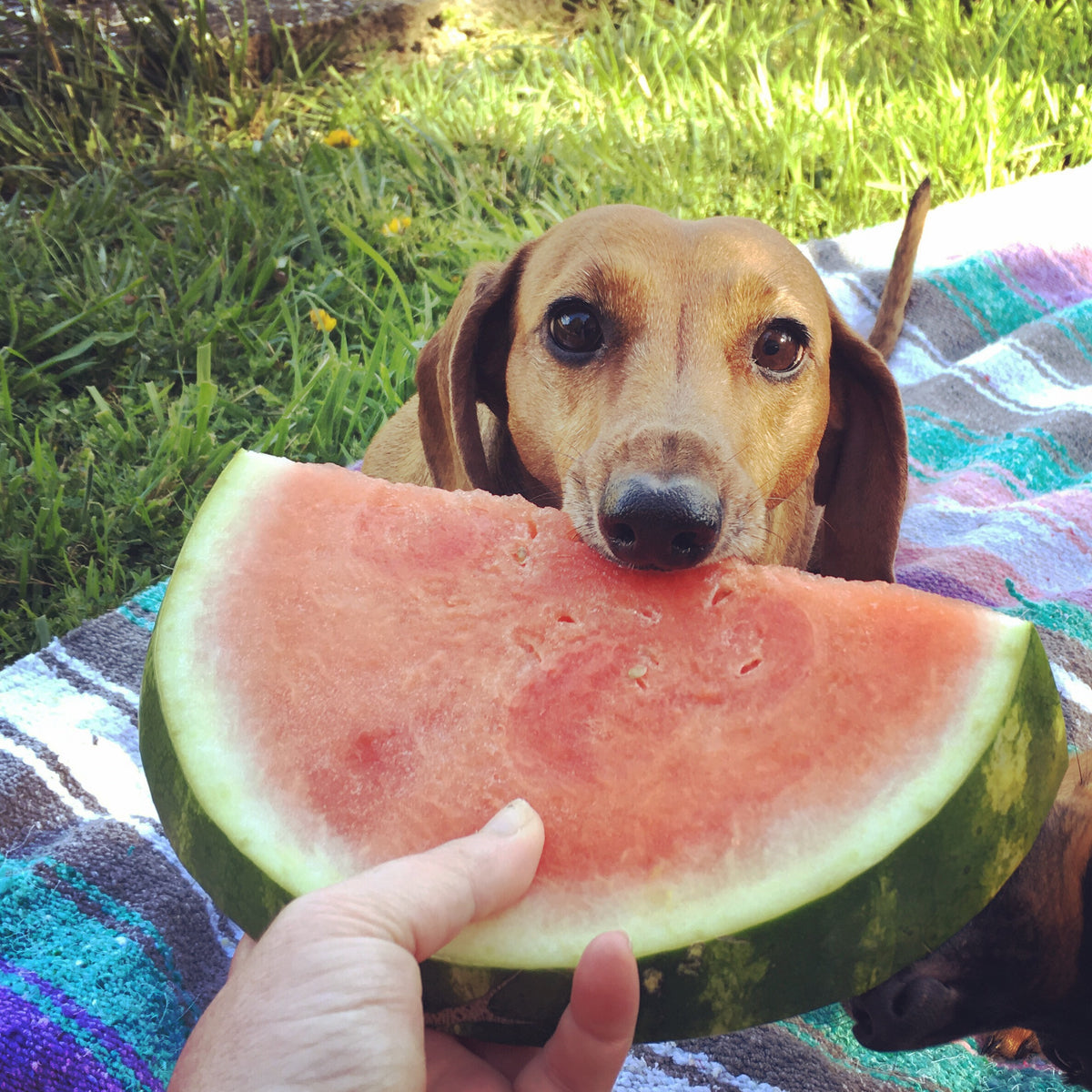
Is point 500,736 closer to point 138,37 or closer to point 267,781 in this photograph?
point 267,781

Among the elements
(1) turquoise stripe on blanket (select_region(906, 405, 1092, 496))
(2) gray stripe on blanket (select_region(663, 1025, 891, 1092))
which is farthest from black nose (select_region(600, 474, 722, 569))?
(1) turquoise stripe on blanket (select_region(906, 405, 1092, 496))

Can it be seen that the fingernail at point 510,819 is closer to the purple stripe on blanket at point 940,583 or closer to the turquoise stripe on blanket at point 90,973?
the turquoise stripe on blanket at point 90,973

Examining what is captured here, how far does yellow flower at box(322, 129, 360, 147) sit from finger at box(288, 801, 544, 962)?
170 inches

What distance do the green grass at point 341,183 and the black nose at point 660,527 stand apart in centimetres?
178

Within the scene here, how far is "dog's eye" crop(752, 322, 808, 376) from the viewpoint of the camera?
88.9 inches

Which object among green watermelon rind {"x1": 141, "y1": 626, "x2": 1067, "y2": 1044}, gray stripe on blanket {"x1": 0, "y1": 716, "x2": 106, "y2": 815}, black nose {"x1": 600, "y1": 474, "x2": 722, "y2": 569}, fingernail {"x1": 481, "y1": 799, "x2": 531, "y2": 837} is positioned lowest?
gray stripe on blanket {"x1": 0, "y1": 716, "x2": 106, "y2": 815}

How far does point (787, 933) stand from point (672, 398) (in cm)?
112

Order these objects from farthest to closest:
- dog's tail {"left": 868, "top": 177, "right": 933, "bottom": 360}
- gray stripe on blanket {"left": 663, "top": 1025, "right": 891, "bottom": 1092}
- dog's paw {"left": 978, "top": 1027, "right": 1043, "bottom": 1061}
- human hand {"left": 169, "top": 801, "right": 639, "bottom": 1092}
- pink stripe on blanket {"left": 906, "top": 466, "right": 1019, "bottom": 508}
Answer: dog's tail {"left": 868, "top": 177, "right": 933, "bottom": 360} < pink stripe on blanket {"left": 906, "top": 466, "right": 1019, "bottom": 508} < dog's paw {"left": 978, "top": 1027, "right": 1043, "bottom": 1061} < gray stripe on blanket {"left": 663, "top": 1025, "right": 891, "bottom": 1092} < human hand {"left": 169, "top": 801, "right": 639, "bottom": 1092}

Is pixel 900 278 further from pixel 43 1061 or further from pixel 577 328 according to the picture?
pixel 43 1061

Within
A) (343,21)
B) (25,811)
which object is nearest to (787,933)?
(25,811)

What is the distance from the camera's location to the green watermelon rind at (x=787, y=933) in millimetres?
1093

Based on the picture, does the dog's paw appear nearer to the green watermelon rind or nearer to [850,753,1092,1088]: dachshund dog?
[850,753,1092,1088]: dachshund dog

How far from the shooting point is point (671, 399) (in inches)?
77.2

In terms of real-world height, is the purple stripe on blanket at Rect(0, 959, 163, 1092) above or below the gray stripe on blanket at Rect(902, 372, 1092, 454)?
above
